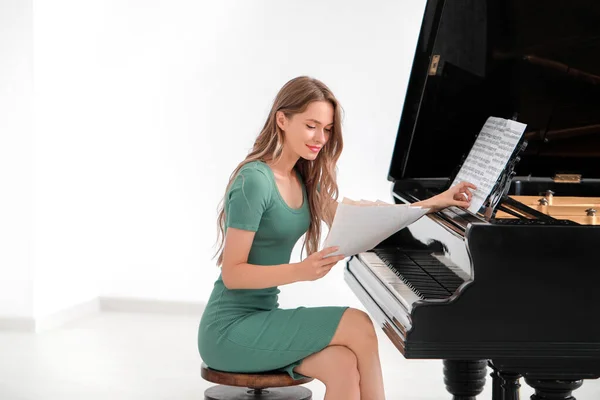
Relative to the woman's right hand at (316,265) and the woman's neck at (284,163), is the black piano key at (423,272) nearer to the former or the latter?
the woman's right hand at (316,265)

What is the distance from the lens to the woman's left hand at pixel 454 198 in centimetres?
263

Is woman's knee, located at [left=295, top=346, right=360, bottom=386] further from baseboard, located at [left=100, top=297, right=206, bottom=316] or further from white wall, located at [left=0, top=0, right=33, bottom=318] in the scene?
baseboard, located at [left=100, top=297, right=206, bottom=316]

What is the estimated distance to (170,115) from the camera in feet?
16.9

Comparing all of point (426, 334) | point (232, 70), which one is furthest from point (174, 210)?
point (426, 334)

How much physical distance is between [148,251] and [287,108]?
2.86 m

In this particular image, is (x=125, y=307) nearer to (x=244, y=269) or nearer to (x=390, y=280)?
(x=244, y=269)

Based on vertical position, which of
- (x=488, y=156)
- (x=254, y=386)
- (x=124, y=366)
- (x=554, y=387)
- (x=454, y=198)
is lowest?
(x=124, y=366)

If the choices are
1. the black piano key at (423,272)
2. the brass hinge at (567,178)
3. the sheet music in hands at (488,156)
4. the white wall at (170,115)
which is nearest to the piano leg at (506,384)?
the black piano key at (423,272)

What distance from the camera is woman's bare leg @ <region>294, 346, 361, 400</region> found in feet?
7.80

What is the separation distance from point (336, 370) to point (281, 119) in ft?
2.32

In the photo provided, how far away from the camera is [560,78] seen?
303cm

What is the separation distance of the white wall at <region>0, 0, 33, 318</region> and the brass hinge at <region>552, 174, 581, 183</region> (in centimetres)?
275

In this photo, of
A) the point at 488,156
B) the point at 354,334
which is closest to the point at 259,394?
the point at 354,334

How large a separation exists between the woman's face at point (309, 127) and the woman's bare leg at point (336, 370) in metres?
0.55
